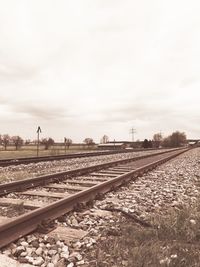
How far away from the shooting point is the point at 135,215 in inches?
223

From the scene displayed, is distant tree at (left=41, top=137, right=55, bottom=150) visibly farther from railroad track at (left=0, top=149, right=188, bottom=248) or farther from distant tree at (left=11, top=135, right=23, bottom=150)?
railroad track at (left=0, top=149, right=188, bottom=248)

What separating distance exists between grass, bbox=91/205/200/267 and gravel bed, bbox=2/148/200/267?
0.59 ft

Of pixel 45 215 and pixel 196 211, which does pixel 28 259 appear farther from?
pixel 196 211

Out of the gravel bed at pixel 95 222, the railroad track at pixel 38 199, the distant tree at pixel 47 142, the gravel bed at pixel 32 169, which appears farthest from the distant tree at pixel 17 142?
the gravel bed at pixel 95 222

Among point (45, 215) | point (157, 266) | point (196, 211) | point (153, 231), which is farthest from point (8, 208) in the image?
point (196, 211)

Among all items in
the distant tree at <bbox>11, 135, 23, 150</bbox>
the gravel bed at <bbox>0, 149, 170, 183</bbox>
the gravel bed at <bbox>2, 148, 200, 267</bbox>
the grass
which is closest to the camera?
the grass

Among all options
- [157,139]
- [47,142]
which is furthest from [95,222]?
[157,139]

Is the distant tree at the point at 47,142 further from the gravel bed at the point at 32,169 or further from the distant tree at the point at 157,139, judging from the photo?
the gravel bed at the point at 32,169

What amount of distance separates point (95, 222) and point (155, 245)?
1.38 metres

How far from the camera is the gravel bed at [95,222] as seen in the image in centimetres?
371

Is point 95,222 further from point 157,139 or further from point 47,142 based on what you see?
point 157,139

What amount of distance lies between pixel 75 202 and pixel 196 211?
7.96 feet

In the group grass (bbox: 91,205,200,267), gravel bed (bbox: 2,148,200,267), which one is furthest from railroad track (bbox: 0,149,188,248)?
grass (bbox: 91,205,200,267)

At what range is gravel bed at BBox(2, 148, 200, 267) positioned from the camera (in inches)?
146
